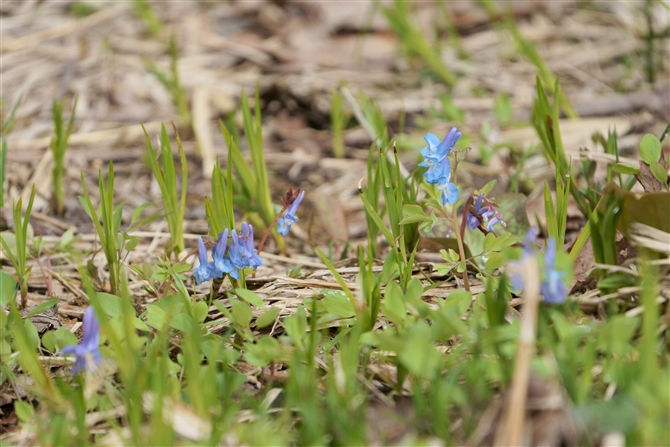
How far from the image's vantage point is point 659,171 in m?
1.92

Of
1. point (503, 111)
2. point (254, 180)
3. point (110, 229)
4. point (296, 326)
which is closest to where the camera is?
point (296, 326)

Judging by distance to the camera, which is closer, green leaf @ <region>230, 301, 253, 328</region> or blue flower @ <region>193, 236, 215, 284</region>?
green leaf @ <region>230, 301, 253, 328</region>

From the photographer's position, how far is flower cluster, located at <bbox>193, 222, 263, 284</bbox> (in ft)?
6.07

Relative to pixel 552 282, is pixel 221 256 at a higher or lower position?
lower

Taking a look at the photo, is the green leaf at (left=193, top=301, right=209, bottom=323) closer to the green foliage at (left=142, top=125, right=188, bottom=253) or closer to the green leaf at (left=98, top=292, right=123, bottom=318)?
→ the green leaf at (left=98, top=292, right=123, bottom=318)

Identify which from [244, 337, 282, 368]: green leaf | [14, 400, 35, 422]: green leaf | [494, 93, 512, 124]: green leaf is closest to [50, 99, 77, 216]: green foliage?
[14, 400, 35, 422]: green leaf

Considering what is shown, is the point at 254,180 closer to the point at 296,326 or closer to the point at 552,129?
the point at 552,129

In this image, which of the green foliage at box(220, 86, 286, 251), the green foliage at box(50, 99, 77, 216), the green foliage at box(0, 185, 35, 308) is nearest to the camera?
the green foliage at box(0, 185, 35, 308)

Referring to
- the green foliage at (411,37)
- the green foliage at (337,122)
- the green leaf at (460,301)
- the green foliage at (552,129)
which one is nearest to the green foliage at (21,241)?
the green leaf at (460,301)

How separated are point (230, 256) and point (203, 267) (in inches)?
3.0

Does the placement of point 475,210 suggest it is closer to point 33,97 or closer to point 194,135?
point 194,135

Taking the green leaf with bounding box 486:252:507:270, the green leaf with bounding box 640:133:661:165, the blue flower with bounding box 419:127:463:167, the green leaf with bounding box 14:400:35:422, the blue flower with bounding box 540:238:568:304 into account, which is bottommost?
the green leaf with bounding box 14:400:35:422

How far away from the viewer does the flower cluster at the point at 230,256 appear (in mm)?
1850

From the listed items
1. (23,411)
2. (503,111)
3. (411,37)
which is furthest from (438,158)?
(411,37)
